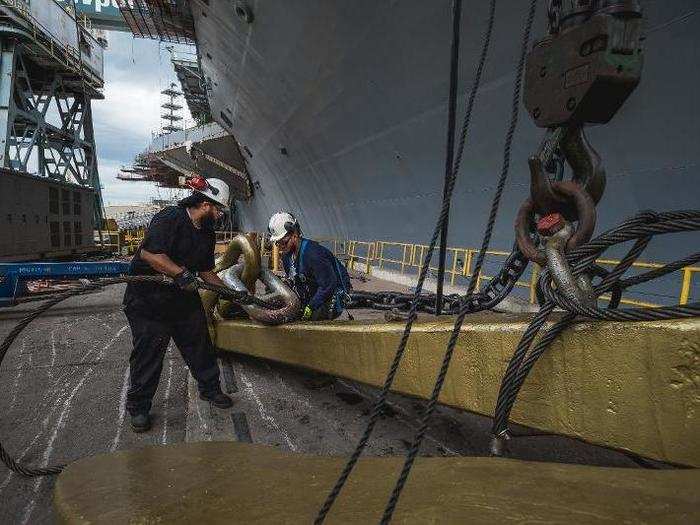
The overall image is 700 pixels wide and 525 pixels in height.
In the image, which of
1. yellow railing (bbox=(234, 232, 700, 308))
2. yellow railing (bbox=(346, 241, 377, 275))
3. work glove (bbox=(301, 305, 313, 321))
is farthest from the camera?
yellow railing (bbox=(346, 241, 377, 275))

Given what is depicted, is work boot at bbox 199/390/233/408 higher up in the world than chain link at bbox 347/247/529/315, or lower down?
lower down

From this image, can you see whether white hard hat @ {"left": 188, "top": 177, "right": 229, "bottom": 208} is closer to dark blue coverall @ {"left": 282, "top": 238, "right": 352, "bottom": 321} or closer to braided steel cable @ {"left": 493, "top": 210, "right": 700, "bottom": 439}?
dark blue coverall @ {"left": 282, "top": 238, "right": 352, "bottom": 321}

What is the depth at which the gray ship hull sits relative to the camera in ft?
12.4

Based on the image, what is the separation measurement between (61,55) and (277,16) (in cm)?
1774

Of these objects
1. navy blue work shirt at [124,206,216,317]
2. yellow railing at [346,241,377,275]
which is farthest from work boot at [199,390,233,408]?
yellow railing at [346,241,377,275]

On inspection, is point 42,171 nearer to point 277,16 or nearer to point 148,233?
point 277,16

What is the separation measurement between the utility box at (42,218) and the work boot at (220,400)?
28.3ft

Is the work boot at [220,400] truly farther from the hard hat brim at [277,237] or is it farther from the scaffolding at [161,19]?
the scaffolding at [161,19]

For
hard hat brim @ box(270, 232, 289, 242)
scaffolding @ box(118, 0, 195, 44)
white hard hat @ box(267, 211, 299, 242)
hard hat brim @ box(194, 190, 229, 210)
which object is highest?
scaffolding @ box(118, 0, 195, 44)

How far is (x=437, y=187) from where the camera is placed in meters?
7.25

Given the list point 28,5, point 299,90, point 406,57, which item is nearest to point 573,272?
point 406,57

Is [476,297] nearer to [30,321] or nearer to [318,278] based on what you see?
[318,278]

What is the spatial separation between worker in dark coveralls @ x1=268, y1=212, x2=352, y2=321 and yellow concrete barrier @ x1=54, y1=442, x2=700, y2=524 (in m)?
1.75

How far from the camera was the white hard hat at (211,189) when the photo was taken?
284 centimetres
